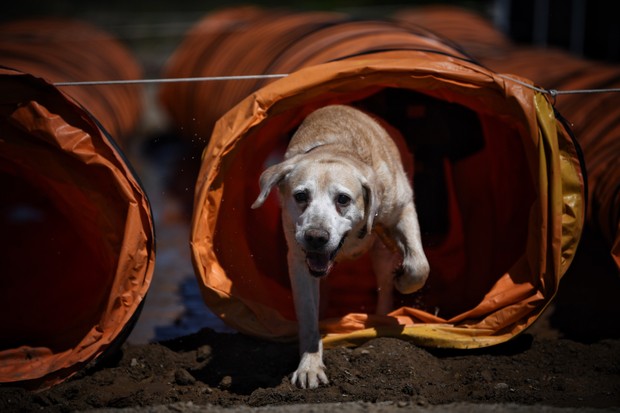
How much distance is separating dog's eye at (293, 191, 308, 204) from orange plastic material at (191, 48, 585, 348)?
63 cm

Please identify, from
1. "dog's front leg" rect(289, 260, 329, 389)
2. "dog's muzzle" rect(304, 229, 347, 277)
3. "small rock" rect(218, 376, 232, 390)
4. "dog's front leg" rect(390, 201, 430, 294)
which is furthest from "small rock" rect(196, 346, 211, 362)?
"dog's front leg" rect(390, 201, 430, 294)

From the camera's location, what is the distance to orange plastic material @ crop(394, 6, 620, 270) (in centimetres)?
572

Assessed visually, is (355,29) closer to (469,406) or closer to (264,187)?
(264,187)

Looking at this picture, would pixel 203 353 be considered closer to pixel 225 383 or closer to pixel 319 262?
pixel 225 383

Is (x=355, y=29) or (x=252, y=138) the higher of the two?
(x=355, y=29)

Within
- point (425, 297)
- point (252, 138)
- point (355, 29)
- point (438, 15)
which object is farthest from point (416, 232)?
point (438, 15)

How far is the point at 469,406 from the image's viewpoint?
4094 millimetres

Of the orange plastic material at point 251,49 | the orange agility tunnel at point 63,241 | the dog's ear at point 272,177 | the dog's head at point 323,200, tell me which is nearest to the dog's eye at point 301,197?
the dog's head at point 323,200

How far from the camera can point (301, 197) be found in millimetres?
4738

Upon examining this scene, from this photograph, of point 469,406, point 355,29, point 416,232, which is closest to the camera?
point 469,406

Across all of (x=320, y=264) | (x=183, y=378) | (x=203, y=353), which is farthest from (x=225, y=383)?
(x=320, y=264)

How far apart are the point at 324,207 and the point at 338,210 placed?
11 centimetres

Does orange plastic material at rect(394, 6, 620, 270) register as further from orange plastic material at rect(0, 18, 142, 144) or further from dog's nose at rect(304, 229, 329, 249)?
orange plastic material at rect(0, 18, 142, 144)

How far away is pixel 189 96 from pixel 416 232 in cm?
743
